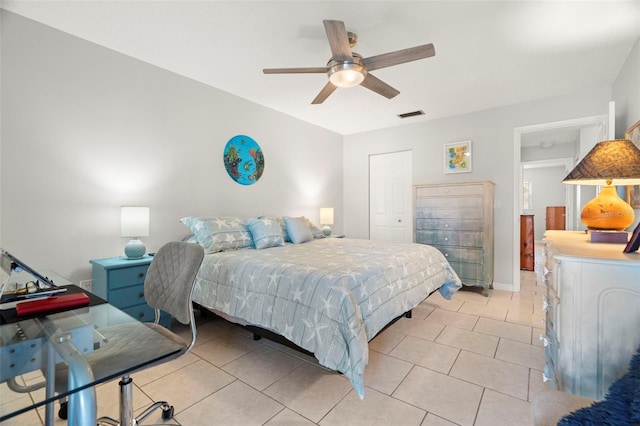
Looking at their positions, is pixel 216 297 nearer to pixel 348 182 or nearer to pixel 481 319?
pixel 481 319

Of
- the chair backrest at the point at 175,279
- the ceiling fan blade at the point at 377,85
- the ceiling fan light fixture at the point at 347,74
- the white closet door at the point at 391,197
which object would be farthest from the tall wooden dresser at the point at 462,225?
the chair backrest at the point at 175,279

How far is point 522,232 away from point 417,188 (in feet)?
8.43

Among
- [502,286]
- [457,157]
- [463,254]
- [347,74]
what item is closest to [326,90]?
[347,74]

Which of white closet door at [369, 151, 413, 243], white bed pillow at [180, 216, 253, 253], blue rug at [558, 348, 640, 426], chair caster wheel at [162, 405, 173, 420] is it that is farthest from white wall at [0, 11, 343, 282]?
blue rug at [558, 348, 640, 426]

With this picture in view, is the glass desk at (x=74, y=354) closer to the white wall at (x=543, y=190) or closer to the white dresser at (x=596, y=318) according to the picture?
the white dresser at (x=596, y=318)

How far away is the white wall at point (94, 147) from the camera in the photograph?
2.21 metres

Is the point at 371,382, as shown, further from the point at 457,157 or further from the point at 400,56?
the point at 457,157

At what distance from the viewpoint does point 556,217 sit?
815 cm

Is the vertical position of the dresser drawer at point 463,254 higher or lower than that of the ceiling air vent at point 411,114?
lower

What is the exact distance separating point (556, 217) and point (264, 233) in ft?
28.8

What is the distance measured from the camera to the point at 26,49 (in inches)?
88.1

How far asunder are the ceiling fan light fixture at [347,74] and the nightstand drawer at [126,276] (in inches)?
84.3

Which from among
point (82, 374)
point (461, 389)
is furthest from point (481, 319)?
point (82, 374)

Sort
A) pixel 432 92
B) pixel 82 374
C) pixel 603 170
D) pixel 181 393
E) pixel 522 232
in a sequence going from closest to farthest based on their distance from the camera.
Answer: pixel 82 374 < pixel 603 170 < pixel 181 393 < pixel 432 92 < pixel 522 232
